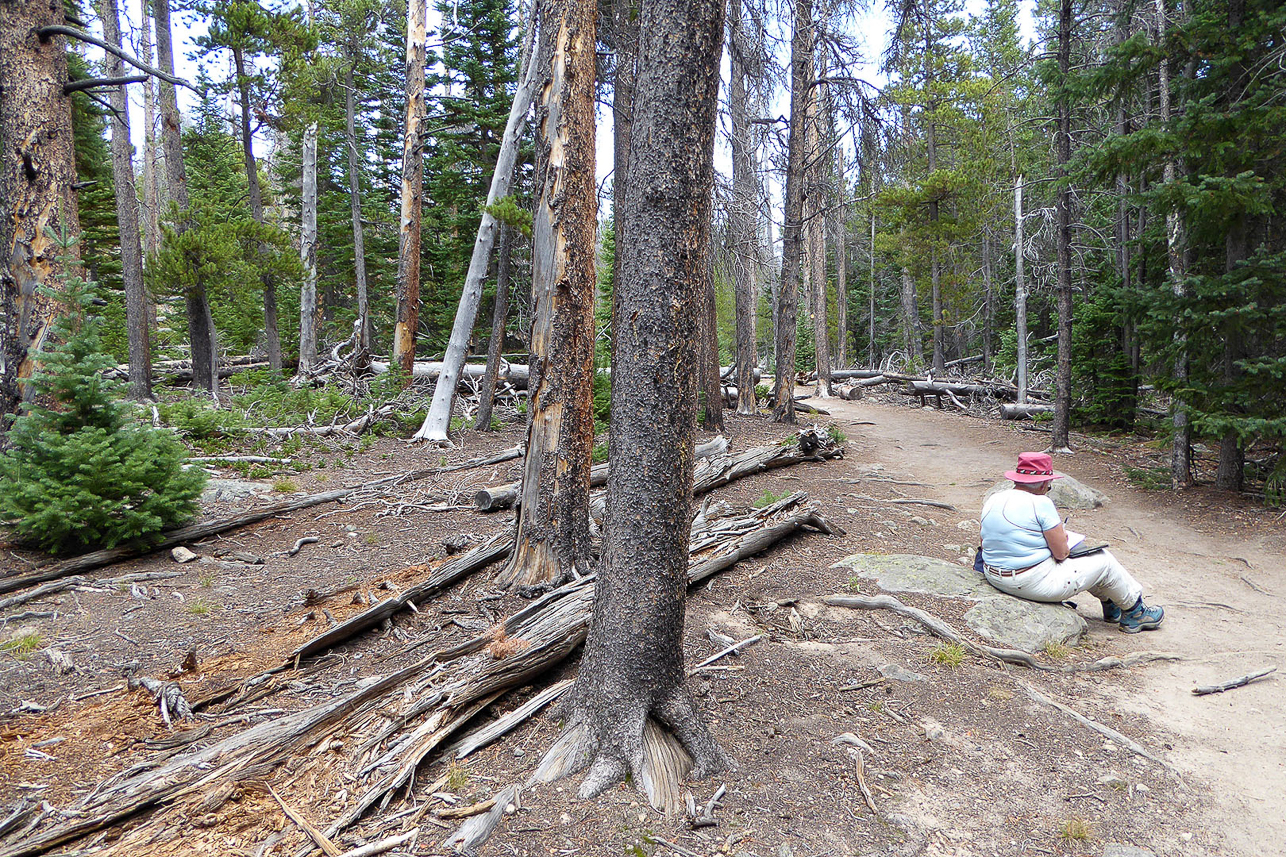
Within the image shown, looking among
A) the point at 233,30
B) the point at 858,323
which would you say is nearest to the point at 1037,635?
the point at 233,30

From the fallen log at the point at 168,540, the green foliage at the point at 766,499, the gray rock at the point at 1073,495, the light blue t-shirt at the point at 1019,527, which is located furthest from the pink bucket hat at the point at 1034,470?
the fallen log at the point at 168,540

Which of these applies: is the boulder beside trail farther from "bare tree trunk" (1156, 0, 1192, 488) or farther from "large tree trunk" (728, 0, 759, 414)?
"large tree trunk" (728, 0, 759, 414)

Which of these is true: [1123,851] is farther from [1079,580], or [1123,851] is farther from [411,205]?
[411,205]

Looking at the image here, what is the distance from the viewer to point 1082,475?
10102 millimetres

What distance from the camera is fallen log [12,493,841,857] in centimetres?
280

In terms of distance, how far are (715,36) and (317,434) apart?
10437 millimetres

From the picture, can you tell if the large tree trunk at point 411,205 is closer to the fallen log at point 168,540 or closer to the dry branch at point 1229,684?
the fallen log at point 168,540

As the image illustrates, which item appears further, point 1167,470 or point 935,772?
point 1167,470

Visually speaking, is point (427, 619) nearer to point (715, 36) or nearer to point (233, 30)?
point (715, 36)

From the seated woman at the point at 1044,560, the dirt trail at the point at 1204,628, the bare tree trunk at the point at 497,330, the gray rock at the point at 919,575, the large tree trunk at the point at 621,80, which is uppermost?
the large tree trunk at the point at 621,80

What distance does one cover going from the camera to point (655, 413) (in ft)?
9.84

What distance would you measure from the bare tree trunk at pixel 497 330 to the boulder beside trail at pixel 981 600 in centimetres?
774

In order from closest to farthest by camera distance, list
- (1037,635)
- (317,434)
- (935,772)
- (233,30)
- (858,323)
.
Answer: (935,772), (1037,635), (317,434), (233,30), (858,323)

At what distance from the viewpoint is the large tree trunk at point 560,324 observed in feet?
16.7
